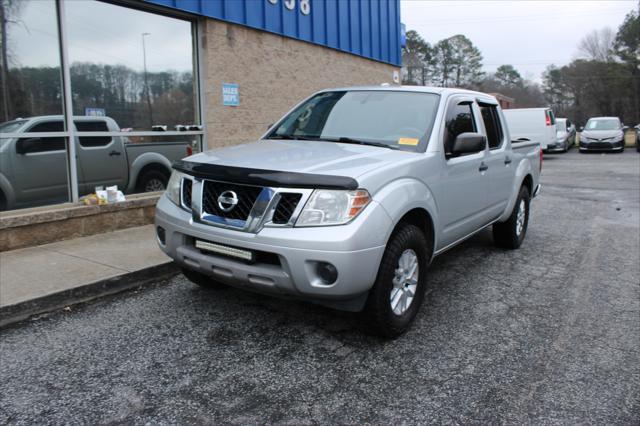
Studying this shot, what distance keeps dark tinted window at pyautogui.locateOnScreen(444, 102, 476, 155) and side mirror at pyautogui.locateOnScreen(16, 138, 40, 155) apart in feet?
15.8

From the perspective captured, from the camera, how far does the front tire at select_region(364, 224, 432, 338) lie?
3.35 metres

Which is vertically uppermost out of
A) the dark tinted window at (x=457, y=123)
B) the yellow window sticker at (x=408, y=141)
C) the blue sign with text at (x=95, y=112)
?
the blue sign with text at (x=95, y=112)

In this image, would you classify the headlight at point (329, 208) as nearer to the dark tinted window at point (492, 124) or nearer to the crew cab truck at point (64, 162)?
→ the dark tinted window at point (492, 124)

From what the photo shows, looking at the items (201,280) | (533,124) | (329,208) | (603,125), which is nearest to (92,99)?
(201,280)

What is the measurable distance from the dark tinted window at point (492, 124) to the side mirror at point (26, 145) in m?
5.15

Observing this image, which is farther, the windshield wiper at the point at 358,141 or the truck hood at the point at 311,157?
the windshield wiper at the point at 358,141

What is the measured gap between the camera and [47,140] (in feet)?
20.5

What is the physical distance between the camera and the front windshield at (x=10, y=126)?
19.3 ft

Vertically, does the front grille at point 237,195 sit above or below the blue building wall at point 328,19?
below

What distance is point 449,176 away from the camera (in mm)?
4258

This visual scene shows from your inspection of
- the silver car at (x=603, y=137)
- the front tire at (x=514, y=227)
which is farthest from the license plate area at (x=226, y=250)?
the silver car at (x=603, y=137)

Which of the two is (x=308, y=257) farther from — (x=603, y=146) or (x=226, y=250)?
(x=603, y=146)

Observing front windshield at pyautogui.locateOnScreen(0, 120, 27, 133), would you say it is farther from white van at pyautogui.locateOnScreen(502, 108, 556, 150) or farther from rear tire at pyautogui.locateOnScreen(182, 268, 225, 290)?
white van at pyautogui.locateOnScreen(502, 108, 556, 150)

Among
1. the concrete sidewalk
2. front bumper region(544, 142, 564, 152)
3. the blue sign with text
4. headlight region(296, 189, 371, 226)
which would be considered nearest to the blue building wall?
the blue sign with text
